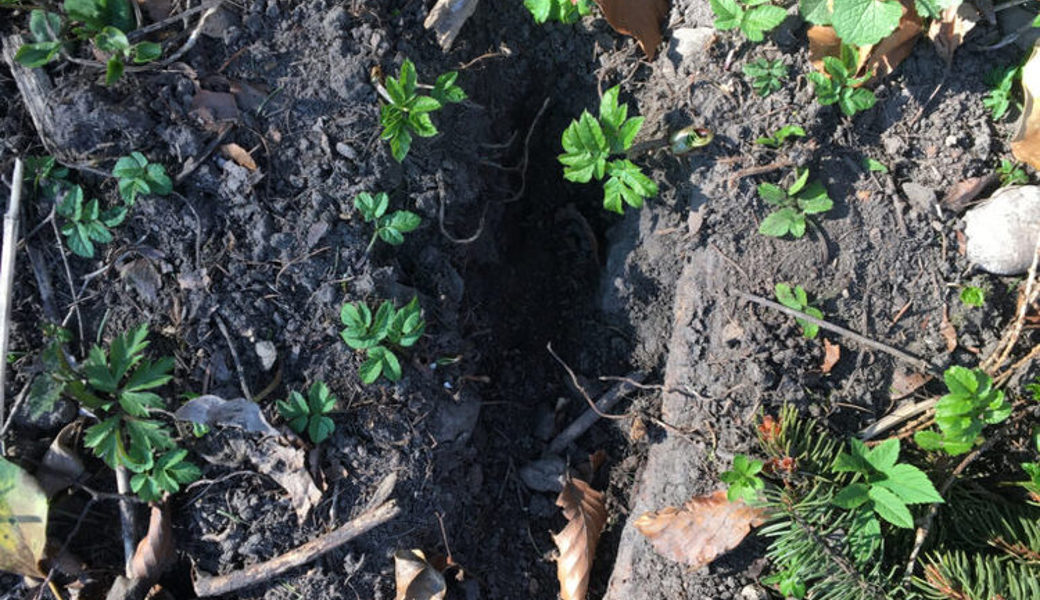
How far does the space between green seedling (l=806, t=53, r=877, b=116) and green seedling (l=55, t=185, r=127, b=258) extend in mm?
2081

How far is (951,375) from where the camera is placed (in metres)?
2.37

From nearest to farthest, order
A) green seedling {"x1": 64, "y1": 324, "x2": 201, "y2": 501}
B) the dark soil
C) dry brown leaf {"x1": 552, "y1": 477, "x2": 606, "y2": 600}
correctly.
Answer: green seedling {"x1": 64, "y1": 324, "x2": 201, "y2": 501}
the dark soil
dry brown leaf {"x1": 552, "y1": 477, "x2": 606, "y2": 600}

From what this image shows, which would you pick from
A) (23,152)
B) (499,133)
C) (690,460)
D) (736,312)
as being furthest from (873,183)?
(23,152)

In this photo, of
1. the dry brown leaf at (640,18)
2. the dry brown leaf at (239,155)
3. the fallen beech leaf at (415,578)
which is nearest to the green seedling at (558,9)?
the dry brown leaf at (640,18)

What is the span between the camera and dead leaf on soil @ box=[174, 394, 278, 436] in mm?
2297

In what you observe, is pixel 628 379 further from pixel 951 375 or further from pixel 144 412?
pixel 144 412

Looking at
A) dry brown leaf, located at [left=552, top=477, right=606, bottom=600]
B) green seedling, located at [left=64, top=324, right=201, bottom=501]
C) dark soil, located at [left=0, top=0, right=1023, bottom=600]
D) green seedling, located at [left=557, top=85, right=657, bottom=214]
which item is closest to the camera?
green seedling, located at [left=64, top=324, right=201, bottom=501]

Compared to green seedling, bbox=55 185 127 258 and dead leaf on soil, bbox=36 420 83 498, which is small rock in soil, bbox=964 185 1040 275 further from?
dead leaf on soil, bbox=36 420 83 498

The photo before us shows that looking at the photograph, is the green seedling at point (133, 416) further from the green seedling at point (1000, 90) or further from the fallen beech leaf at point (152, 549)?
the green seedling at point (1000, 90)

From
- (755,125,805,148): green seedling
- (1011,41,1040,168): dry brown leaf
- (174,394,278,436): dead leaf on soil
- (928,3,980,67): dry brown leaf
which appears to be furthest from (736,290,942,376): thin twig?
(174,394,278,436): dead leaf on soil

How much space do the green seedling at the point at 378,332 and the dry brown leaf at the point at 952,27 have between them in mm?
1801

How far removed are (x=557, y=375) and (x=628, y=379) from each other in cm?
26

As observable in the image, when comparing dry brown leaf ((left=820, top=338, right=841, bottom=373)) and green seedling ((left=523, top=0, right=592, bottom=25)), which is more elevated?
green seedling ((left=523, top=0, right=592, bottom=25))

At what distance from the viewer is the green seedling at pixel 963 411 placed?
7.64 ft
